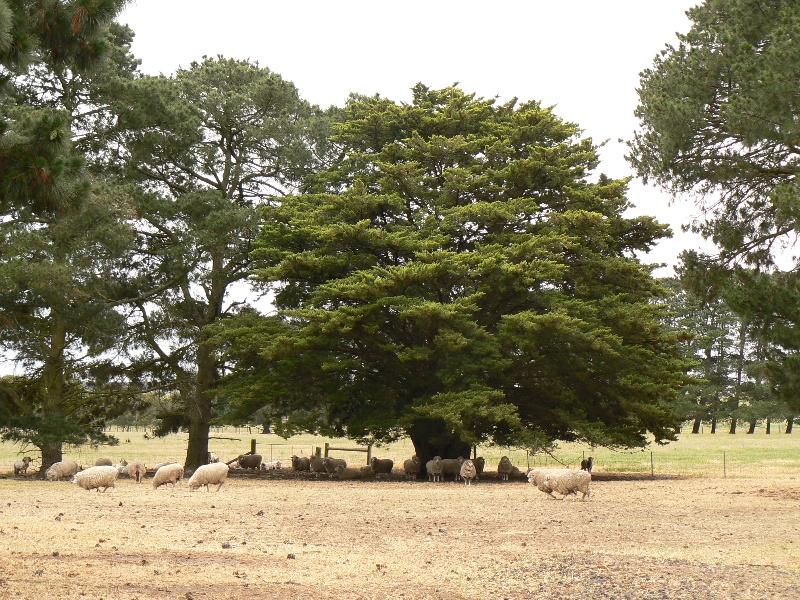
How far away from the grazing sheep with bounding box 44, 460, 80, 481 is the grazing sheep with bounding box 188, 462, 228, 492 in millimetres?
6980

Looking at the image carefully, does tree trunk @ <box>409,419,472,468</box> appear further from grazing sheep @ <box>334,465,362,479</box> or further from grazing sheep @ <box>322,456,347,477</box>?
grazing sheep @ <box>322,456,347,477</box>

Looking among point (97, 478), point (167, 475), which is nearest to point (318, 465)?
point (167, 475)

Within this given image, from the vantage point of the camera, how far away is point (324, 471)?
1145 inches

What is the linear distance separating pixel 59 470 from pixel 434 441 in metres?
11.4

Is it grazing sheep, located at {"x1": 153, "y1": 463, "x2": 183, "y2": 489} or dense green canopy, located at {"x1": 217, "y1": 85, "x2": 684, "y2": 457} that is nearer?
grazing sheep, located at {"x1": 153, "y1": 463, "x2": 183, "y2": 489}

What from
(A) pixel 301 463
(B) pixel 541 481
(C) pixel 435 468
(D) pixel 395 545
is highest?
(B) pixel 541 481

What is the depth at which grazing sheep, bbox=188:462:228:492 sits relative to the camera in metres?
19.2

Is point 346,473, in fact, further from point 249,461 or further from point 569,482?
point 569,482

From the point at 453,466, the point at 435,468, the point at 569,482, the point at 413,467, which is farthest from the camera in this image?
the point at 413,467

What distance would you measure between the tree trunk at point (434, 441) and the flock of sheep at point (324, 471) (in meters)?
0.49

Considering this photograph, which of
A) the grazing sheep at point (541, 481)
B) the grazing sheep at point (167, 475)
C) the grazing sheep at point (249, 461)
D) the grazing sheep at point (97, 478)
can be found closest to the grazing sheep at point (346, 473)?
Answer: the grazing sheep at point (249, 461)

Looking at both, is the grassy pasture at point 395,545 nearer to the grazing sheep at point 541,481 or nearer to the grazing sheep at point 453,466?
the grazing sheep at point 541,481

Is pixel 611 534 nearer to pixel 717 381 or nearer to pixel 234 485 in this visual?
pixel 234 485

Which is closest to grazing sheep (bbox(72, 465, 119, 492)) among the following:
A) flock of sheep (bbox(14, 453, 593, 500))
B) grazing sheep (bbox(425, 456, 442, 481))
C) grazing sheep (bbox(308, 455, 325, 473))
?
flock of sheep (bbox(14, 453, 593, 500))
